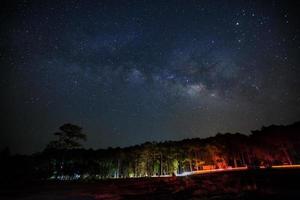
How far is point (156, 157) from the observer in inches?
3442

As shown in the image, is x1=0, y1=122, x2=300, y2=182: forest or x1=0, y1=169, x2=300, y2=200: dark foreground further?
x1=0, y1=122, x2=300, y2=182: forest

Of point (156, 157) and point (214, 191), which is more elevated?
point (156, 157)

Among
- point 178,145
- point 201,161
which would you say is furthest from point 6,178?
point 201,161

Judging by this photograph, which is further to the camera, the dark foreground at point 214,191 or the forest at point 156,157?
the forest at point 156,157

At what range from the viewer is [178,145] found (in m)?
83.4

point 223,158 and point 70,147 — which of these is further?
point 223,158

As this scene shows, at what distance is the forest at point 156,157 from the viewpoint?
A: 58.0 meters

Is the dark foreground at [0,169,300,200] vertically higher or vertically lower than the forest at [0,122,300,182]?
lower

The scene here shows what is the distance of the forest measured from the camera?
5797cm

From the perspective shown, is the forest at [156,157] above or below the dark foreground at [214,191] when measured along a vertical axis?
above

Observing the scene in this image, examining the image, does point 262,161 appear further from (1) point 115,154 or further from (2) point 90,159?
(2) point 90,159

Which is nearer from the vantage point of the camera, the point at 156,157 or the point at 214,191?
the point at 214,191

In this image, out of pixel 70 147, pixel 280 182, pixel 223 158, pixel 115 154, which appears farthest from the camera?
pixel 115 154

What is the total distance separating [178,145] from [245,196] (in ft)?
217
